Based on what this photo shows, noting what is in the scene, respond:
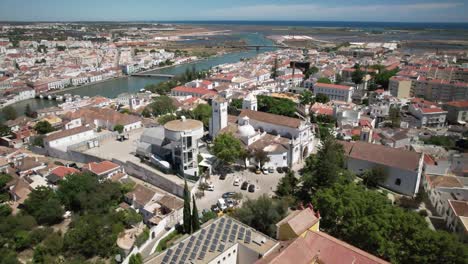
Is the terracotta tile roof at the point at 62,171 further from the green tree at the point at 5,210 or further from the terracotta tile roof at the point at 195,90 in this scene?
the terracotta tile roof at the point at 195,90

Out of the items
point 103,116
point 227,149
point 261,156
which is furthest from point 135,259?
point 103,116

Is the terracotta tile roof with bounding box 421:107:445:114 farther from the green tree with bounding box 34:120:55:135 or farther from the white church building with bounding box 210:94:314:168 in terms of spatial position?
the green tree with bounding box 34:120:55:135

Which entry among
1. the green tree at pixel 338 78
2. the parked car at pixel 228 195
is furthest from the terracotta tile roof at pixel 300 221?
the green tree at pixel 338 78

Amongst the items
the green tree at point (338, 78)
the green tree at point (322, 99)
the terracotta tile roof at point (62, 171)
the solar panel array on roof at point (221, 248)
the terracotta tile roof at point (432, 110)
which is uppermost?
the green tree at point (338, 78)

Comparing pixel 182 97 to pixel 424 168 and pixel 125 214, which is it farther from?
pixel 424 168

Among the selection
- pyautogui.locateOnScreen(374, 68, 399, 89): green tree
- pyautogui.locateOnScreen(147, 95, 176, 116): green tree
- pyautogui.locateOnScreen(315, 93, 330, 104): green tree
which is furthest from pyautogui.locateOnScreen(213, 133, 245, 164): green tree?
pyautogui.locateOnScreen(374, 68, 399, 89): green tree

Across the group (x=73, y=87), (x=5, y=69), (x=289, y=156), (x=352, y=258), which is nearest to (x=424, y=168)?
(x=289, y=156)

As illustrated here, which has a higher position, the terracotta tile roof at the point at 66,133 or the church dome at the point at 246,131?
the church dome at the point at 246,131
